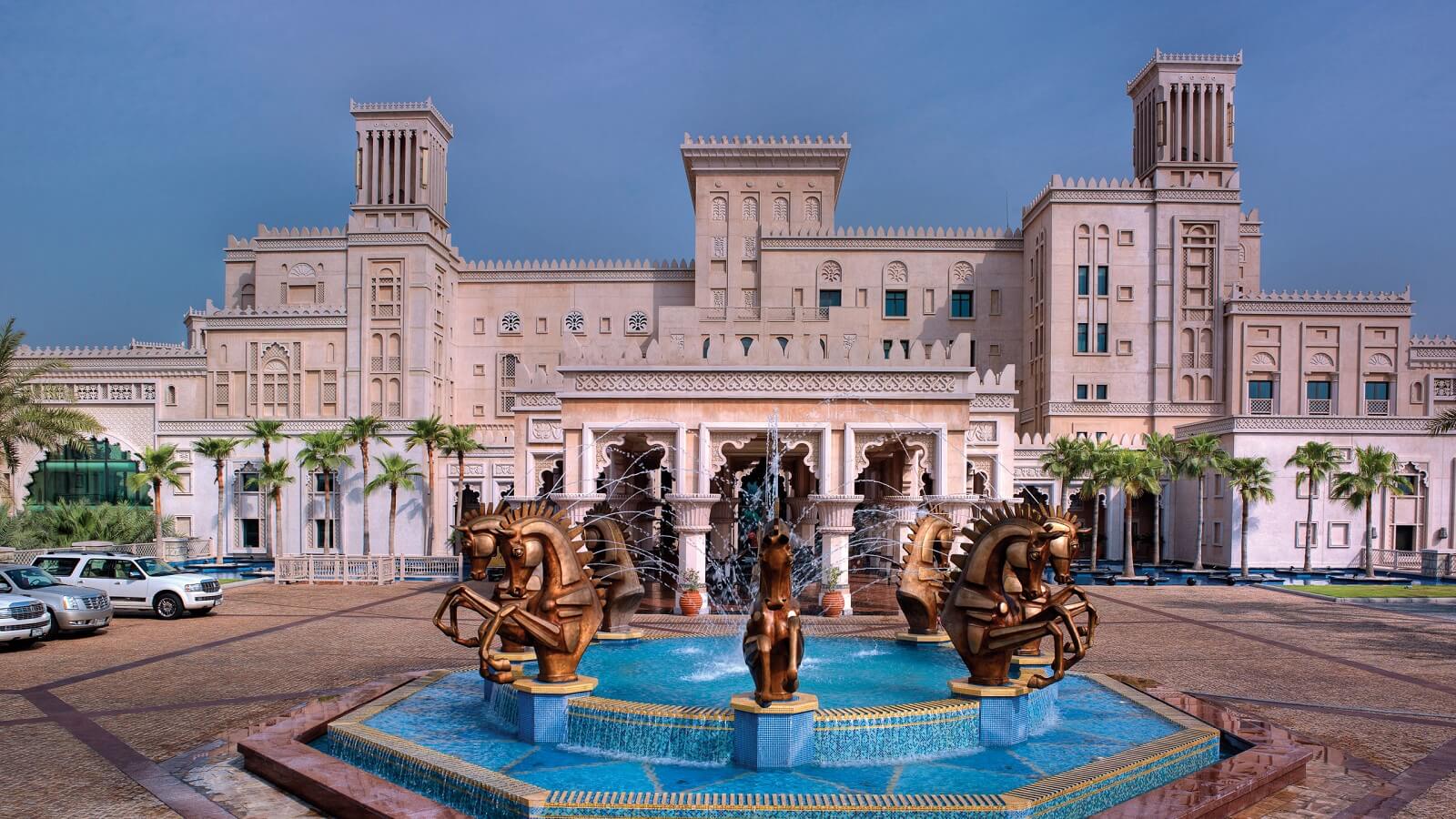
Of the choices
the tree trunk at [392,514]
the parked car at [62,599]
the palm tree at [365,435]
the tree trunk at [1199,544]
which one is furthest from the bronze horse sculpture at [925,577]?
the palm tree at [365,435]

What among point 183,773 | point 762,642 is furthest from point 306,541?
point 762,642

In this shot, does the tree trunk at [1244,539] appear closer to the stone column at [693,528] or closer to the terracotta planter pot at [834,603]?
the terracotta planter pot at [834,603]

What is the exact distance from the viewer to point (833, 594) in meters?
19.3

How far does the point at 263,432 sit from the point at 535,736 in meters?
30.7

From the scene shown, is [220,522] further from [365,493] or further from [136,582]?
[136,582]

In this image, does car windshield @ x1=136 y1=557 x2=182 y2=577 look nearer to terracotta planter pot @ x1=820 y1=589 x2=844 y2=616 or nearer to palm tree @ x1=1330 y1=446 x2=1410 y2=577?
terracotta planter pot @ x1=820 y1=589 x2=844 y2=616

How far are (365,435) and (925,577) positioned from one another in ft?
91.7

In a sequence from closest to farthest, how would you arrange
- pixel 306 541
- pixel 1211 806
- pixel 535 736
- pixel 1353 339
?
pixel 1211 806
pixel 535 736
pixel 306 541
pixel 1353 339

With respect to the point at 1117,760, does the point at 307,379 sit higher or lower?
higher

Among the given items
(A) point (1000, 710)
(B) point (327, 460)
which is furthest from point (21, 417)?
(A) point (1000, 710)

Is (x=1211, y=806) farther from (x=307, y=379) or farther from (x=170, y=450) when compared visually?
(x=307, y=379)

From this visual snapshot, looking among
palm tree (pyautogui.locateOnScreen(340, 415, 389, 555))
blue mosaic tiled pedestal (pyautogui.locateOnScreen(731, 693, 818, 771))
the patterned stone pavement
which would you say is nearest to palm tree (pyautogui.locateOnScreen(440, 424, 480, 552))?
palm tree (pyautogui.locateOnScreen(340, 415, 389, 555))

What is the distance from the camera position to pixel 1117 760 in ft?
27.5

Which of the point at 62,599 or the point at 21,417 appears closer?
the point at 62,599
